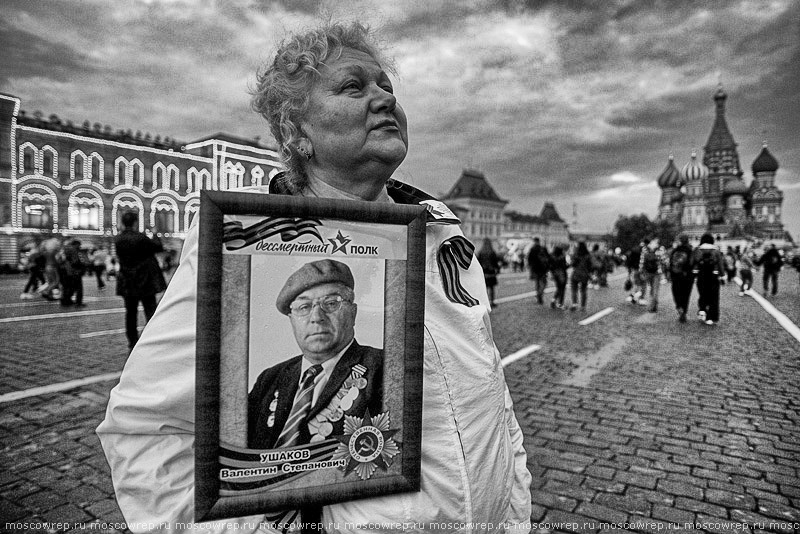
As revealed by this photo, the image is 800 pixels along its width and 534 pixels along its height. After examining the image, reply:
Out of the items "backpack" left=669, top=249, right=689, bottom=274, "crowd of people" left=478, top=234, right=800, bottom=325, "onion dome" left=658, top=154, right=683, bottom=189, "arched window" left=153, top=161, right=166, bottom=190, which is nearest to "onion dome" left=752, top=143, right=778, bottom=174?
"onion dome" left=658, top=154, right=683, bottom=189

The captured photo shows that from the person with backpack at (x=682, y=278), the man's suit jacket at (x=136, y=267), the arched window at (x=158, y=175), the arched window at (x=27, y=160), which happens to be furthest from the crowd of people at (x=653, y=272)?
the arched window at (x=158, y=175)

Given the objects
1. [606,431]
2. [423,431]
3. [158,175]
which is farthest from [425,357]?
[158,175]

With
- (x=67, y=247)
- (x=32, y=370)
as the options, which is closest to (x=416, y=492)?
(x=32, y=370)

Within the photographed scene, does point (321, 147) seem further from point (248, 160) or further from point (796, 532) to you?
point (248, 160)

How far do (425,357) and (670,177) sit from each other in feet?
441

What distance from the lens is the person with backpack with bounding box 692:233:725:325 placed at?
10812mm

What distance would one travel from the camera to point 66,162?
39.4 meters

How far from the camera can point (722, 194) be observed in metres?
107

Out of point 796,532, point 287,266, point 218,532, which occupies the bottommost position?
point 796,532

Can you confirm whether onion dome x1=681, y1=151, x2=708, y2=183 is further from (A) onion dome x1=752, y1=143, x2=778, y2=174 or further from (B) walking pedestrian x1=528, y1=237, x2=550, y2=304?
(B) walking pedestrian x1=528, y1=237, x2=550, y2=304

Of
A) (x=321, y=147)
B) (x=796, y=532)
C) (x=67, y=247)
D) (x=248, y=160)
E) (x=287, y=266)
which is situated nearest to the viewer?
(x=287, y=266)

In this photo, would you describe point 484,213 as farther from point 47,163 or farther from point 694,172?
point 47,163

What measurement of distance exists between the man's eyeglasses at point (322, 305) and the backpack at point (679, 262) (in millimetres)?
11978

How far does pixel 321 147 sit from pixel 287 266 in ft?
1.44
